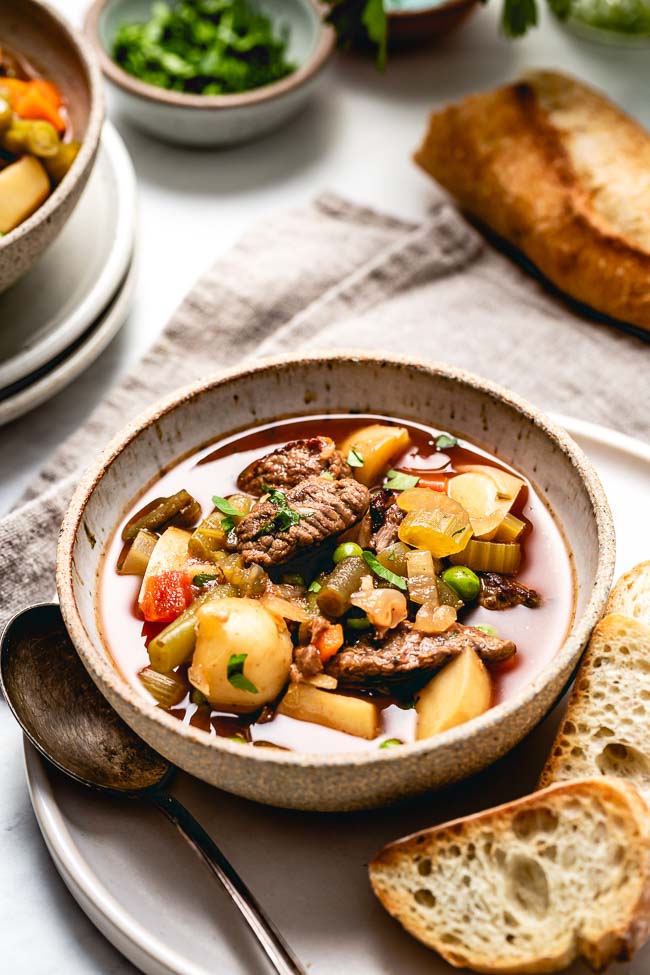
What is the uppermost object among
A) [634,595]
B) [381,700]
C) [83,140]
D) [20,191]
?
[83,140]

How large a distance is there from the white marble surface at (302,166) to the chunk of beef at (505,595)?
1.79m

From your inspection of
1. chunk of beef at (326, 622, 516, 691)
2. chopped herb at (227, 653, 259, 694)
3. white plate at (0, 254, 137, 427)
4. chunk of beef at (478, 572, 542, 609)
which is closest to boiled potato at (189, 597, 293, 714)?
chopped herb at (227, 653, 259, 694)

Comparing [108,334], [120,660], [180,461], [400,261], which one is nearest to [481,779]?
[120,660]

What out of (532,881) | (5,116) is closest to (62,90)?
(5,116)

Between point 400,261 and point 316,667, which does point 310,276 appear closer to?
point 400,261

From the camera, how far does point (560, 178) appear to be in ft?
13.8

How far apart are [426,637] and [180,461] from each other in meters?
0.91

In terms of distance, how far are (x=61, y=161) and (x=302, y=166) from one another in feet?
5.05

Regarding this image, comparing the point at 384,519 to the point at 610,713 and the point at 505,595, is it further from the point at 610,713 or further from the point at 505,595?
the point at 610,713

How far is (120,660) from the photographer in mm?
2662

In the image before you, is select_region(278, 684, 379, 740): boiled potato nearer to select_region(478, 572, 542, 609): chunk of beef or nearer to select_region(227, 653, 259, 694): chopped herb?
select_region(227, 653, 259, 694): chopped herb

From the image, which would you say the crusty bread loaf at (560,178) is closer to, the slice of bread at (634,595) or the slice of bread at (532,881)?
the slice of bread at (634,595)

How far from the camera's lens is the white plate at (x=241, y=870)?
2.36 meters

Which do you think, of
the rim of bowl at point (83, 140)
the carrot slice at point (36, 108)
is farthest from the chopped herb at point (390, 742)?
the carrot slice at point (36, 108)
